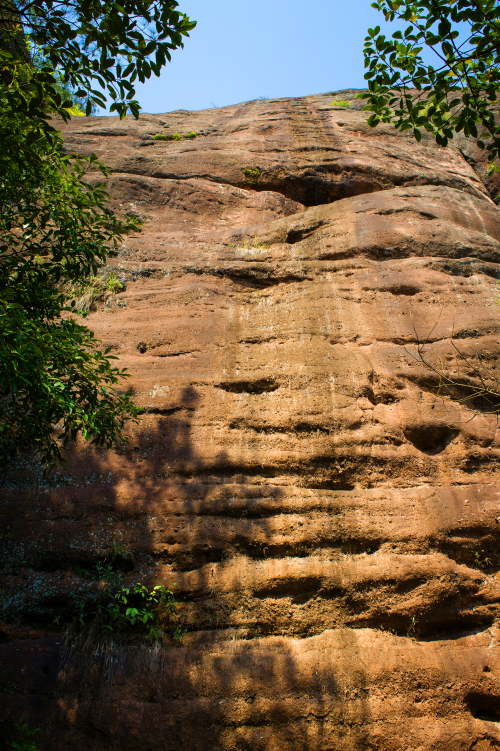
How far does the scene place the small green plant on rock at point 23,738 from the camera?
4234 mm

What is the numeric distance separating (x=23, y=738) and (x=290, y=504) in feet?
10.9

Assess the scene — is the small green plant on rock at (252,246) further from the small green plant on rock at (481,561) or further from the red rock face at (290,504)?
the small green plant on rock at (481,561)

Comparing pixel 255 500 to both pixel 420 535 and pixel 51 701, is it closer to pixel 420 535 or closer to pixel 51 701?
pixel 420 535

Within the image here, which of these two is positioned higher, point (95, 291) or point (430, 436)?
point (95, 291)

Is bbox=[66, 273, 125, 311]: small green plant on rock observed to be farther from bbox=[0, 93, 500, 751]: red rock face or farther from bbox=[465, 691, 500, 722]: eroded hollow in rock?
bbox=[465, 691, 500, 722]: eroded hollow in rock

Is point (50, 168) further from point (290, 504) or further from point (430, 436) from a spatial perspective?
point (430, 436)

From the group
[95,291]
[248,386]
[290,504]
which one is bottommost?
[290,504]

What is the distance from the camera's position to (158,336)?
7.11m

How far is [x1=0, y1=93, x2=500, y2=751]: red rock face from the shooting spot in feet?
15.2

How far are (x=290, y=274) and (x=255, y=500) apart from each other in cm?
384

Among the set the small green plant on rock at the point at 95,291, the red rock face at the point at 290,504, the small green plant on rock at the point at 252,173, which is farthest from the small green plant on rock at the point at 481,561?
the small green plant on rock at the point at 252,173

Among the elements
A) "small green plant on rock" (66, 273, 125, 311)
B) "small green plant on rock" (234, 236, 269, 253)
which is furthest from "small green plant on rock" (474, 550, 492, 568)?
"small green plant on rock" (66, 273, 125, 311)

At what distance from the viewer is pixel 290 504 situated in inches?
222

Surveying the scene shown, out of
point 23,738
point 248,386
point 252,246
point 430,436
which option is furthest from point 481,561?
point 252,246
